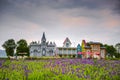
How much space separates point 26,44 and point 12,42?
19.3 feet

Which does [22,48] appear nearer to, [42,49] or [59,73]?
[42,49]

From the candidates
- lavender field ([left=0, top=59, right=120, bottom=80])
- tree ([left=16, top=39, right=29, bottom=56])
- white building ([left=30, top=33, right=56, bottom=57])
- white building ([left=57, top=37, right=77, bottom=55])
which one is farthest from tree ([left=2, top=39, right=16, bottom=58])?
lavender field ([left=0, top=59, right=120, bottom=80])

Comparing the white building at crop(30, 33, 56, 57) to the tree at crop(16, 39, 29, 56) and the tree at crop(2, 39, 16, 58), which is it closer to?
the tree at crop(16, 39, 29, 56)

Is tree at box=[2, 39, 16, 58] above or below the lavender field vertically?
above

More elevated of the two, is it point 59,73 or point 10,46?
point 10,46

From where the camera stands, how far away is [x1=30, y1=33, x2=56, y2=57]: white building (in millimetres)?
58406

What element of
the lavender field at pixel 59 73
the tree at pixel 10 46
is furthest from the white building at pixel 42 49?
the lavender field at pixel 59 73

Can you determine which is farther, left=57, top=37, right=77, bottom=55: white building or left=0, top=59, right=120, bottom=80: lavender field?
left=57, top=37, right=77, bottom=55: white building

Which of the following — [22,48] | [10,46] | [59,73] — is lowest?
[59,73]

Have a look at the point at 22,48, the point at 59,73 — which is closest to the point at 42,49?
the point at 22,48

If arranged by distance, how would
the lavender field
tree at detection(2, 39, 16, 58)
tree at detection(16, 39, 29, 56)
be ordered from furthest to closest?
1. tree at detection(2, 39, 16, 58)
2. tree at detection(16, 39, 29, 56)
3. the lavender field

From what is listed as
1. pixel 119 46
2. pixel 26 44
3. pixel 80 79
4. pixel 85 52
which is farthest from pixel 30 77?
pixel 119 46

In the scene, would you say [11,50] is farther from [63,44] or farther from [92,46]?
[92,46]

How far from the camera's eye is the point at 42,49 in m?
58.7
